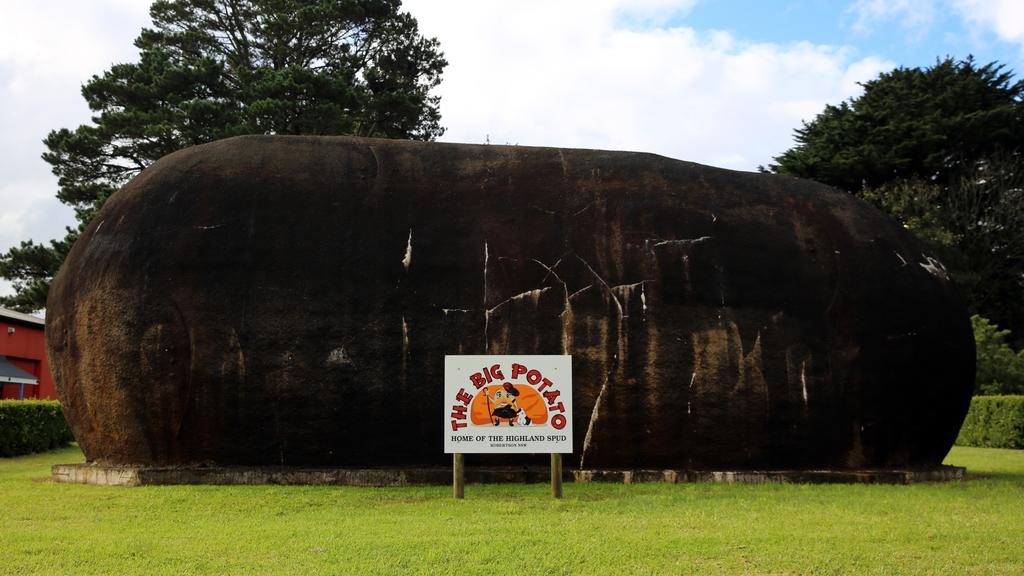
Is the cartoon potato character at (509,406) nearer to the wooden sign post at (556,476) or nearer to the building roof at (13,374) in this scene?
the wooden sign post at (556,476)

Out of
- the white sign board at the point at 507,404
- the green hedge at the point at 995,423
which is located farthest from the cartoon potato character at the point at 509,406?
the green hedge at the point at 995,423

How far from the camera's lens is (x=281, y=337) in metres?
12.2

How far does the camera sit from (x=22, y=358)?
1491 inches

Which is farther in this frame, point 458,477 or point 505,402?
Result: point 505,402

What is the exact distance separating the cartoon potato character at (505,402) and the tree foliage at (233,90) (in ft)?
62.5

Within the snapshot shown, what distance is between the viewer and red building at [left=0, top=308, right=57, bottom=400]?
3522cm

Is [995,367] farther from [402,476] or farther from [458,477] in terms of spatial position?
[458,477]

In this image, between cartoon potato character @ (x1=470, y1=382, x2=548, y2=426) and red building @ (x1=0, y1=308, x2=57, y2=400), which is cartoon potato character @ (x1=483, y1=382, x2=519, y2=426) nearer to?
cartoon potato character @ (x1=470, y1=382, x2=548, y2=426)

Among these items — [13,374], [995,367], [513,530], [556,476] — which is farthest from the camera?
[13,374]

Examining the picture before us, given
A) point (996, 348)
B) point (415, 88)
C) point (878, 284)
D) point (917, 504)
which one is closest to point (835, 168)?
point (996, 348)

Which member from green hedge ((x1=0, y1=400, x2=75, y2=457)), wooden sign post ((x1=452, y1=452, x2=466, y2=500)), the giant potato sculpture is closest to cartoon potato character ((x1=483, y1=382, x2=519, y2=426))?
wooden sign post ((x1=452, y1=452, x2=466, y2=500))

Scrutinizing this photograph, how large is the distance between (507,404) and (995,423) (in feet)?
62.9

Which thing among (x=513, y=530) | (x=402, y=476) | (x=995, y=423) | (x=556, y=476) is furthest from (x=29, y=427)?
(x=995, y=423)

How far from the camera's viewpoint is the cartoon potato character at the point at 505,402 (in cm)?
1127
